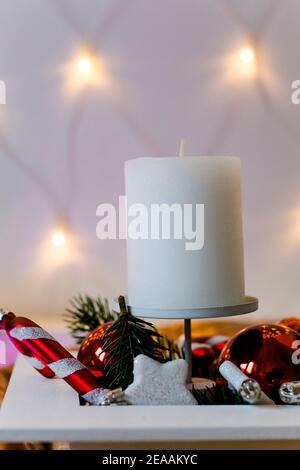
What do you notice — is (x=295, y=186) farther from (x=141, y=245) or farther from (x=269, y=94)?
(x=141, y=245)

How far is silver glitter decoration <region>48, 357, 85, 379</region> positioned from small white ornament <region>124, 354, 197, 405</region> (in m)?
0.07

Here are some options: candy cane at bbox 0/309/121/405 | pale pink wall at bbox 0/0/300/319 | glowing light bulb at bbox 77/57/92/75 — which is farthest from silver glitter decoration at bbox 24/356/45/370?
glowing light bulb at bbox 77/57/92/75

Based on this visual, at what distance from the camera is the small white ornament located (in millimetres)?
619

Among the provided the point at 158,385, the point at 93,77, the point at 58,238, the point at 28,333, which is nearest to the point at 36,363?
the point at 28,333

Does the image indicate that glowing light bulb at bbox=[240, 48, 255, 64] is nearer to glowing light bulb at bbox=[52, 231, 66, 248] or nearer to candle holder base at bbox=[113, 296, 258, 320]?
glowing light bulb at bbox=[52, 231, 66, 248]

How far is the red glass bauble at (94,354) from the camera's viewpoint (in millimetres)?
744

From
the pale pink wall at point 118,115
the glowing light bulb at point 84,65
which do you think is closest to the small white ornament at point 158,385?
the pale pink wall at point 118,115

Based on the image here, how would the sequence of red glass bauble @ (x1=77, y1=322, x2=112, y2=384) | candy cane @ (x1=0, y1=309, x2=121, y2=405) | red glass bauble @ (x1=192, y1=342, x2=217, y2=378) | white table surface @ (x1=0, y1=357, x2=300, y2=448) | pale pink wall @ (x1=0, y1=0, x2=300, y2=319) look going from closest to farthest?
white table surface @ (x1=0, y1=357, x2=300, y2=448) < candy cane @ (x1=0, y1=309, x2=121, y2=405) < red glass bauble @ (x1=77, y1=322, x2=112, y2=384) < red glass bauble @ (x1=192, y1=342, x2=217, y2=378) < pale pink wall @ (x1=0, y1=0, x2=300, y2=319)

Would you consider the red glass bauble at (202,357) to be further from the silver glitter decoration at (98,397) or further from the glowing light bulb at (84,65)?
the glowing light bulb at (84,65)

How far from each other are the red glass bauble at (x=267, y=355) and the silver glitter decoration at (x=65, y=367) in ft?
0.52

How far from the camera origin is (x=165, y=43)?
129 centimetres
